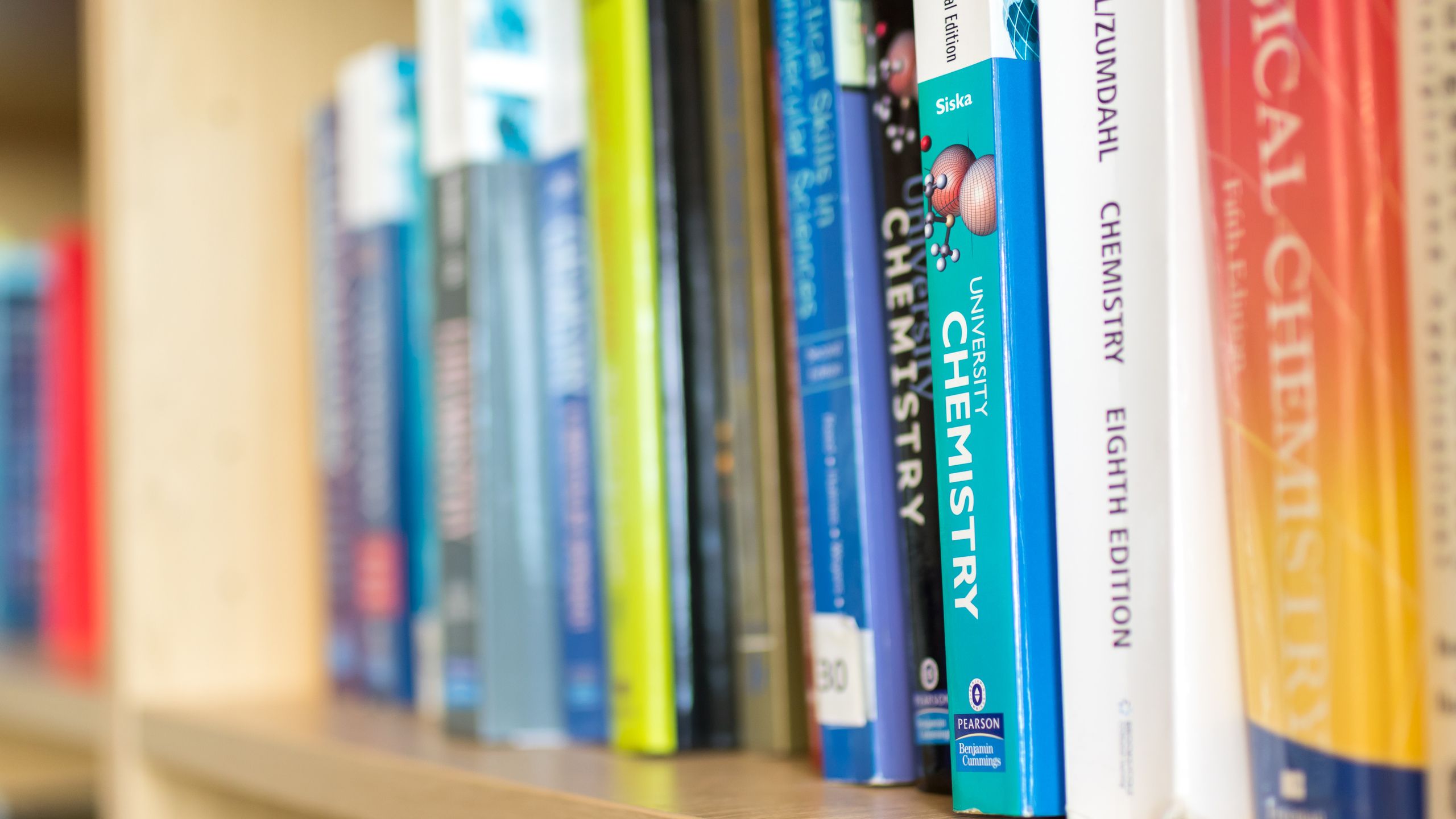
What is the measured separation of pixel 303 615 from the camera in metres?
0.98

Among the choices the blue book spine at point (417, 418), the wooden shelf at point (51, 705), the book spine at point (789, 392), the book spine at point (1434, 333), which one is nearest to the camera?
the book spine at point (1434, 333)

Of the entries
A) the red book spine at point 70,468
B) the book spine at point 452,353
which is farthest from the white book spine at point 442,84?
the red book spine at point 70,468

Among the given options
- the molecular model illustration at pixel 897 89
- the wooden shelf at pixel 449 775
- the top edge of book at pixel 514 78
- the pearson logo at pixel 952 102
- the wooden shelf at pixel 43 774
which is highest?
the top edge of book at pixel 514 78

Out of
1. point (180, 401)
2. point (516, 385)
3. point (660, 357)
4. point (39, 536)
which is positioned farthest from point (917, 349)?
point (39, 536)

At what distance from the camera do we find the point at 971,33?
424 millimetres

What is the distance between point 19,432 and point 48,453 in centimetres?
6

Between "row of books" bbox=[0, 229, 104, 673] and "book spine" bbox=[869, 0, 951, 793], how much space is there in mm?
961

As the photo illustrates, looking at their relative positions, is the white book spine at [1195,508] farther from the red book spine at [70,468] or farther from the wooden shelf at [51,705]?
the red book spine at [70,468]

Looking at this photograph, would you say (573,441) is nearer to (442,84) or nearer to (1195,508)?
(442,84)

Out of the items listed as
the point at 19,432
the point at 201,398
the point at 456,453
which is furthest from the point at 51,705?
the point at 456,453

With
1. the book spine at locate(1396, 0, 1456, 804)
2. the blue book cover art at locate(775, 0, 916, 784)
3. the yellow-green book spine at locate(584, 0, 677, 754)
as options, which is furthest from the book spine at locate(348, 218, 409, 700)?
the book spine at locate(1396, 0, 1456, 804)

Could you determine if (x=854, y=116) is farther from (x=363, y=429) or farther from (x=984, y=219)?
(x=363, y=429)

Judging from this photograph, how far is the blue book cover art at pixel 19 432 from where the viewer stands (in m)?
1.31

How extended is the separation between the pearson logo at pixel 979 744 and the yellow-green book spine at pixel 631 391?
19 cm
